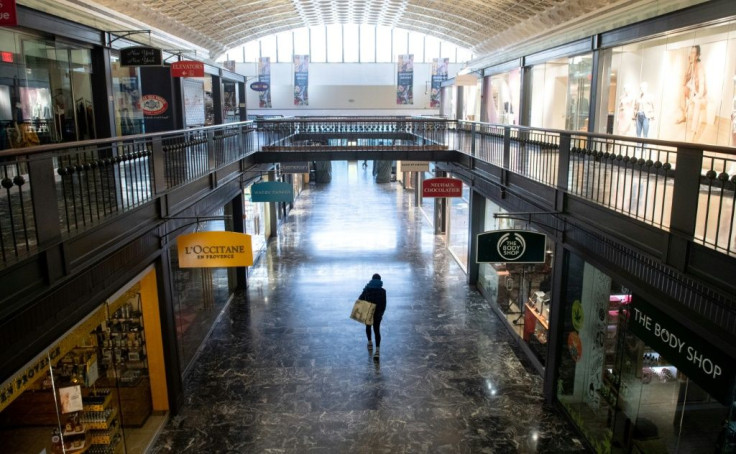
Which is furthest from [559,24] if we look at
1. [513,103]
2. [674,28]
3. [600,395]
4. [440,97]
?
[440,97]

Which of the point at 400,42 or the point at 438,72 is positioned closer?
the point at 438,72

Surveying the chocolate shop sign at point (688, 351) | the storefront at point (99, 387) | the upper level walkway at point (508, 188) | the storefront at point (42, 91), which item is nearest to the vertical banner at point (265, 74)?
the upper level walkway at point (508, 188)

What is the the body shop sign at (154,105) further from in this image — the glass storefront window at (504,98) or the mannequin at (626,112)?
the mannequin at (626,112)

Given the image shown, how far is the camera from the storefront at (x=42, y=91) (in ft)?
36.9

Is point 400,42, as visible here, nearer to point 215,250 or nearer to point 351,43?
point 351,43

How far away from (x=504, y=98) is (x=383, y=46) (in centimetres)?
2228

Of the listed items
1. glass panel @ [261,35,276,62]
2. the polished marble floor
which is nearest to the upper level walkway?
the polished marble floor

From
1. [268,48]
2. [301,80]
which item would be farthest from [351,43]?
[268,48]

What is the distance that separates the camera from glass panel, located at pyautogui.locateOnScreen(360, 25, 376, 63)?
140ft

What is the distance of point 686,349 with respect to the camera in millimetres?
5391

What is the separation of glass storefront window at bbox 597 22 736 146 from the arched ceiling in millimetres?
1042

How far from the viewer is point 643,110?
40.2 ft

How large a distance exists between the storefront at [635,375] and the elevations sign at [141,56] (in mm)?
9798

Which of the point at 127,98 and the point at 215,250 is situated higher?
the point at 127,98
